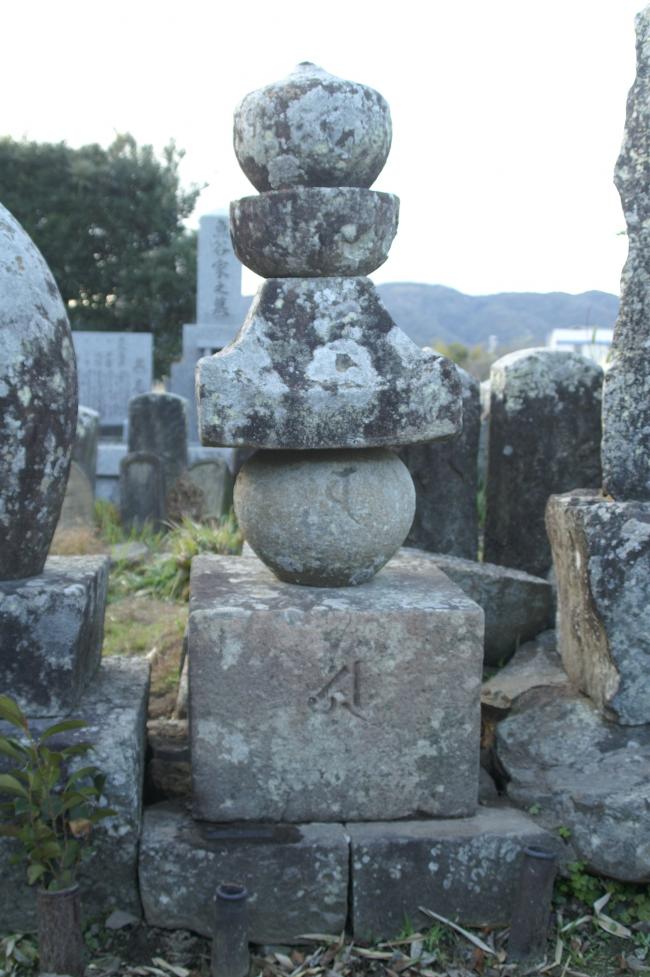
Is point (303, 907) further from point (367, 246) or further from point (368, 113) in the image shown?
point (368, 113)

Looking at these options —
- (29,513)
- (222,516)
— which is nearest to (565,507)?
(29,513)

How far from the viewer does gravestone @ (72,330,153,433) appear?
49.5 feet

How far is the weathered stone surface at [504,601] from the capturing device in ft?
13.5

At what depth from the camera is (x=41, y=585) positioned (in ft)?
9.15

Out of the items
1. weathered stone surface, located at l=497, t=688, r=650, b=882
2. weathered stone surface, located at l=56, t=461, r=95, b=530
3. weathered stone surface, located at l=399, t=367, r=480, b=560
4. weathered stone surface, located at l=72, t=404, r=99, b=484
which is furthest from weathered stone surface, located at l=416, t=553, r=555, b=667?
weathered stone surface, located at l=72, t=404, r=99, b=484

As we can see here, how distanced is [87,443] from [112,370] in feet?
21.5

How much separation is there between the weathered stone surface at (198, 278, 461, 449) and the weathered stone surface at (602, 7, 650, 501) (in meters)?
0.78

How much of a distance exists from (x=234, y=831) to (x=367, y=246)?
1711 mm

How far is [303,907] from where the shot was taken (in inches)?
105

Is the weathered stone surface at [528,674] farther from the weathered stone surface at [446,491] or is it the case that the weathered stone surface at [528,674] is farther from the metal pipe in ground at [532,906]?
the metal pipe in ground at [532,906]

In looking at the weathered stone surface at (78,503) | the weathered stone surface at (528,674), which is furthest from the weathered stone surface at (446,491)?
the weathered stone surface at (78,503)

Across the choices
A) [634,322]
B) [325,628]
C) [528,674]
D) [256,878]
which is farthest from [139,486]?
[256,878]

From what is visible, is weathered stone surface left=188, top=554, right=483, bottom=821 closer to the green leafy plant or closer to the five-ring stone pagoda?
the five-ring stone pagoda

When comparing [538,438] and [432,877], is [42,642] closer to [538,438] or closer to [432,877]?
[432,877]
